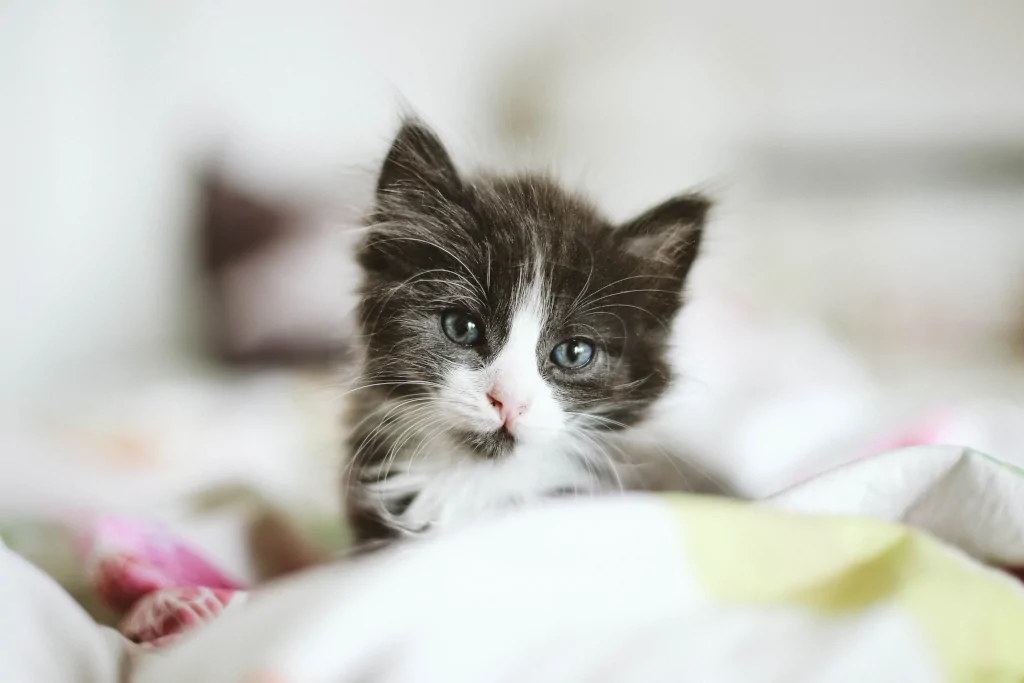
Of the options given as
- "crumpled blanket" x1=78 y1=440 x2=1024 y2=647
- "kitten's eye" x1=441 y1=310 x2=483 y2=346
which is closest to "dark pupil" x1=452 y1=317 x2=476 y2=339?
"kitten's eye" x1=441 y1=310 x2=483 y2=346

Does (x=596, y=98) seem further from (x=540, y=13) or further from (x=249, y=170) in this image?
(x=249, y=170)

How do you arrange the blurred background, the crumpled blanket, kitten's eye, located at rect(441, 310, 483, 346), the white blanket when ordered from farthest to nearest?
the blurred background → kitten's eye, located at rect(441, 310, 483, 346) → the crumpled blanket → the white blanket

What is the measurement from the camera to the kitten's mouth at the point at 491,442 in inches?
31.2

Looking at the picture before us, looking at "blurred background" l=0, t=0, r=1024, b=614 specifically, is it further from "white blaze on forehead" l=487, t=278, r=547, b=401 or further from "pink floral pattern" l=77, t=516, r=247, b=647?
"white blaze on forehead" l=487, t=278, r=547, b=401

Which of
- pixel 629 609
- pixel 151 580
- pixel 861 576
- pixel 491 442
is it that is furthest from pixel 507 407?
pixel 151 580

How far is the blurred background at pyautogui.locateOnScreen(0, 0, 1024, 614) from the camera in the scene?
0.99 metres

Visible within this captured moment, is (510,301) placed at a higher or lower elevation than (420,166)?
lower

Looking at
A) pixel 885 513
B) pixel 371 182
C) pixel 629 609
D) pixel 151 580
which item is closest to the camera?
pixel 629 609

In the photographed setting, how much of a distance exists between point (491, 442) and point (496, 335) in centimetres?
11

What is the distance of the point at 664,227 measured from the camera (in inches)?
34.7

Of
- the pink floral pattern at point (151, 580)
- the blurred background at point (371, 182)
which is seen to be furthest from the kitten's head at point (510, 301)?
the pink floral pattern at point (151, 580)

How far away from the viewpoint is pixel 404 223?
2.84 ft

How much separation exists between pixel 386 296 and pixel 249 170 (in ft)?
1.07

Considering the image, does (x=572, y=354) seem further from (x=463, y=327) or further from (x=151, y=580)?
(x=151, y=580)
